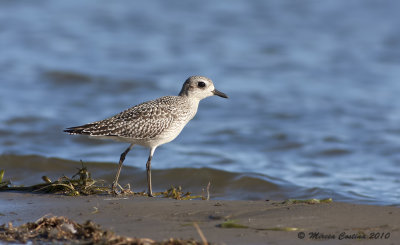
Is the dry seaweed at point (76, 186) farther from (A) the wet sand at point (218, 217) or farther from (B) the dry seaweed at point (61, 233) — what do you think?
(B) the dry seaweed at point (61, 233)

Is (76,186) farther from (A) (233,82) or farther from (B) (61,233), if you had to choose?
(A) (233,82)

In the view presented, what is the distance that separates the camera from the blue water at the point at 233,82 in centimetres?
1234

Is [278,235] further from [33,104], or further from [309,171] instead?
[33,104]

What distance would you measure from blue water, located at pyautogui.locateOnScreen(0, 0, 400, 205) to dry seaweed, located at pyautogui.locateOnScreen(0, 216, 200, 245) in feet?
13.6

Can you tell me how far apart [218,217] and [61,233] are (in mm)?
1672

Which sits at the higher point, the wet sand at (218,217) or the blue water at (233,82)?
the blue water at (233,82)

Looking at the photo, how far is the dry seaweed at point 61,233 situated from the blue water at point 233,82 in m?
4.13

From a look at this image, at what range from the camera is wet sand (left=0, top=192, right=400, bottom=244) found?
6.65 metres

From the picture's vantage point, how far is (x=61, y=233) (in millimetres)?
6684

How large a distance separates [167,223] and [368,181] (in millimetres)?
5211

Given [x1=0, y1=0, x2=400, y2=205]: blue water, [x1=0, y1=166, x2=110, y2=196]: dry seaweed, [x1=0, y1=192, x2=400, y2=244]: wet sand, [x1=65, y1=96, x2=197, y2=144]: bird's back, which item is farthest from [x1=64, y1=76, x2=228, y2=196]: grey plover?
[x1=0, y1=0, x2=400, y2=205]: blue water

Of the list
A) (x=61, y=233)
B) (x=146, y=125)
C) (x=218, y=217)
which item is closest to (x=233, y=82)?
(x=146, y=125)

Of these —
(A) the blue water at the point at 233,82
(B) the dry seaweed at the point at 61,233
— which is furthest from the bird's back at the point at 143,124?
(B) the dry seaweed at the point at 61,233

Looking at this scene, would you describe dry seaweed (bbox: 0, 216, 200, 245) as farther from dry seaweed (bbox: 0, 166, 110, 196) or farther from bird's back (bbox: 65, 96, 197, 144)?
bird's back (bbox: 65, 96, 197, 144)
